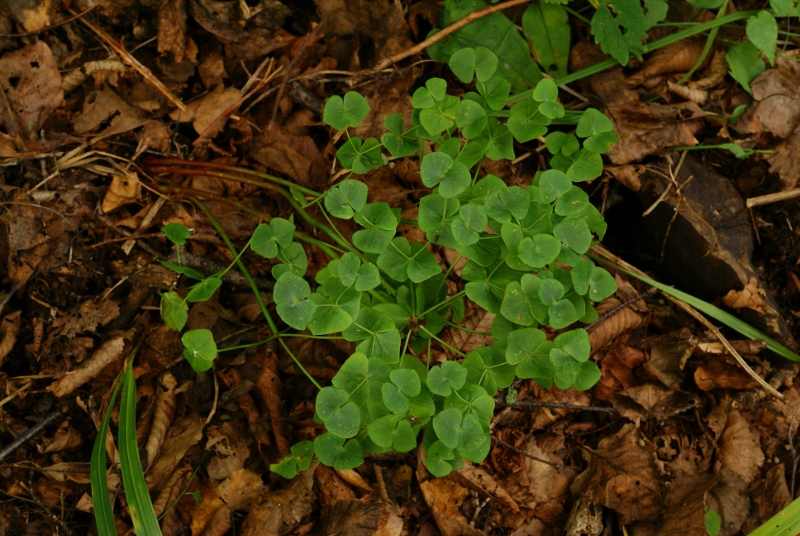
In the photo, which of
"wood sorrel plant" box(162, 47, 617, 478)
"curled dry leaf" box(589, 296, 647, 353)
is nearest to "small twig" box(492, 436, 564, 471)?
"wood sorrel plant" box(162, 47, 617, 478)

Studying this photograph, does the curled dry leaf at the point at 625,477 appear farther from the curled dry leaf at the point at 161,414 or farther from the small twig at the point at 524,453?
the curled dry leaf at the point at 161,414

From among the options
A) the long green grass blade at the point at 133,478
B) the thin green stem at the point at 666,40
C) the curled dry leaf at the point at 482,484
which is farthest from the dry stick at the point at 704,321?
the long green grass blade at the point at 133,478

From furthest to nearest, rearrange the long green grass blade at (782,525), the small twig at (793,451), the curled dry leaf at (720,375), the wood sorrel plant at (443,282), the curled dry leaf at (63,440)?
the curled dry leaf at (720,375) → the small twig at (793,451) → the curled dry leaf at (63,440) → the long green grass blade at (782,525) → the wood sorrel plant at (443,282)

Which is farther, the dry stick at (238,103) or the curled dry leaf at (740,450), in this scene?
the dry stick at (238,103)

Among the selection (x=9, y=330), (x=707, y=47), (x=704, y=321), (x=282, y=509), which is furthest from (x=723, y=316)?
(x=9, y=330)

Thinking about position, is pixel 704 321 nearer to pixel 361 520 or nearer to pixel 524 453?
pixel 524 453

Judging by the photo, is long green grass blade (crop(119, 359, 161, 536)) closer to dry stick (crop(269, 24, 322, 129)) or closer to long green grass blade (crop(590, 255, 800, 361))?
dry stick (crop(269, 24, 322, 129))
